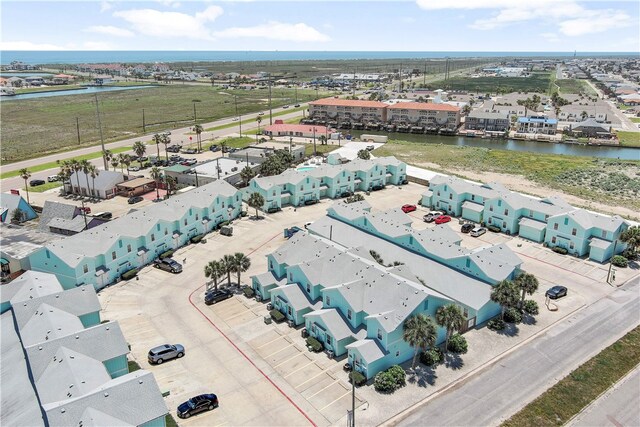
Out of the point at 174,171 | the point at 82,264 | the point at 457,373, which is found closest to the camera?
the point at 457,373

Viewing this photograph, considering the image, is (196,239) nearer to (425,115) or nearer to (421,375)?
(421,375)

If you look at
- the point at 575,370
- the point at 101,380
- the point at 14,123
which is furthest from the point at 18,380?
the point at 14,123

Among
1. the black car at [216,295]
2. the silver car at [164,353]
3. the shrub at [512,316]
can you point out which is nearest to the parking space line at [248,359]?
the black car at [216,295]

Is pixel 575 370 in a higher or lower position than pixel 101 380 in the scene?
lower

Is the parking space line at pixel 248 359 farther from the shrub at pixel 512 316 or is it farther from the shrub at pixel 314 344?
the shrub at pixel 512 316

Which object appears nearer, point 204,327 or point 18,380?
point 18,380

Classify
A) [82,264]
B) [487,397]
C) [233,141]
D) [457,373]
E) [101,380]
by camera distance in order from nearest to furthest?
[101,380]
[487,397]
[457,373]
[82,264]
[233,141]

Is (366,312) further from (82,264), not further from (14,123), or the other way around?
(14,123)

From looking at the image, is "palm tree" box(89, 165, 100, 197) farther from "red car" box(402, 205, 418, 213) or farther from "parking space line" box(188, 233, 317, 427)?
"red car" box(402, 205, 418, 213)
